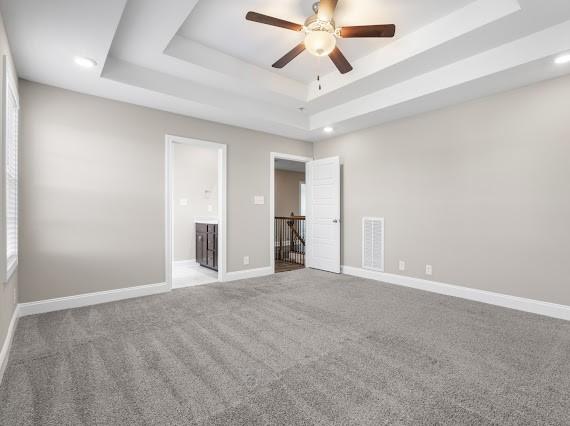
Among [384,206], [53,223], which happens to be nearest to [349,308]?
[384,206]

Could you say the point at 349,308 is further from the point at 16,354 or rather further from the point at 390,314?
the point at 16,354

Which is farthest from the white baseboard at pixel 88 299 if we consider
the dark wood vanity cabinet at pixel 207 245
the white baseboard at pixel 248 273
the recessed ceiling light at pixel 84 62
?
the recessed ceiling light at pixel 84 62

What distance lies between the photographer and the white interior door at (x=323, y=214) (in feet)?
17.4

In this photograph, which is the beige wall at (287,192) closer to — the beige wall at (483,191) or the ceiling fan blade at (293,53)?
the beige wall at (483,191)

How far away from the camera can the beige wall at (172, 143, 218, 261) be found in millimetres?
6242

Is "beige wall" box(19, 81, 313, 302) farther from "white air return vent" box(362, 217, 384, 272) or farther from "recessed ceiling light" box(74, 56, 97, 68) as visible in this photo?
"white air return vent" box(362, 217, 384, 272)

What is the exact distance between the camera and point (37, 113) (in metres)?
3.25

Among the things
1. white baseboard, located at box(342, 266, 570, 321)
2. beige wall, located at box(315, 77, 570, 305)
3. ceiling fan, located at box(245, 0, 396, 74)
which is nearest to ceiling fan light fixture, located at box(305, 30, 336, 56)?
ceiling fan, located at box(245, 0, 396, 74)

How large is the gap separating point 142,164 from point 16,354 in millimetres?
2407

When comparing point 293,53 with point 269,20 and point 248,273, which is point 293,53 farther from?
point 248,273

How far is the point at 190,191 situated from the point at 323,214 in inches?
118

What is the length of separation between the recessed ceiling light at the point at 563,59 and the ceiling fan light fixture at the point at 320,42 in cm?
216

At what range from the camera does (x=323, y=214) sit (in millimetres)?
5543

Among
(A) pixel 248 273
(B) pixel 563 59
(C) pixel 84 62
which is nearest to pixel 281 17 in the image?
(C) pixel 84 62
